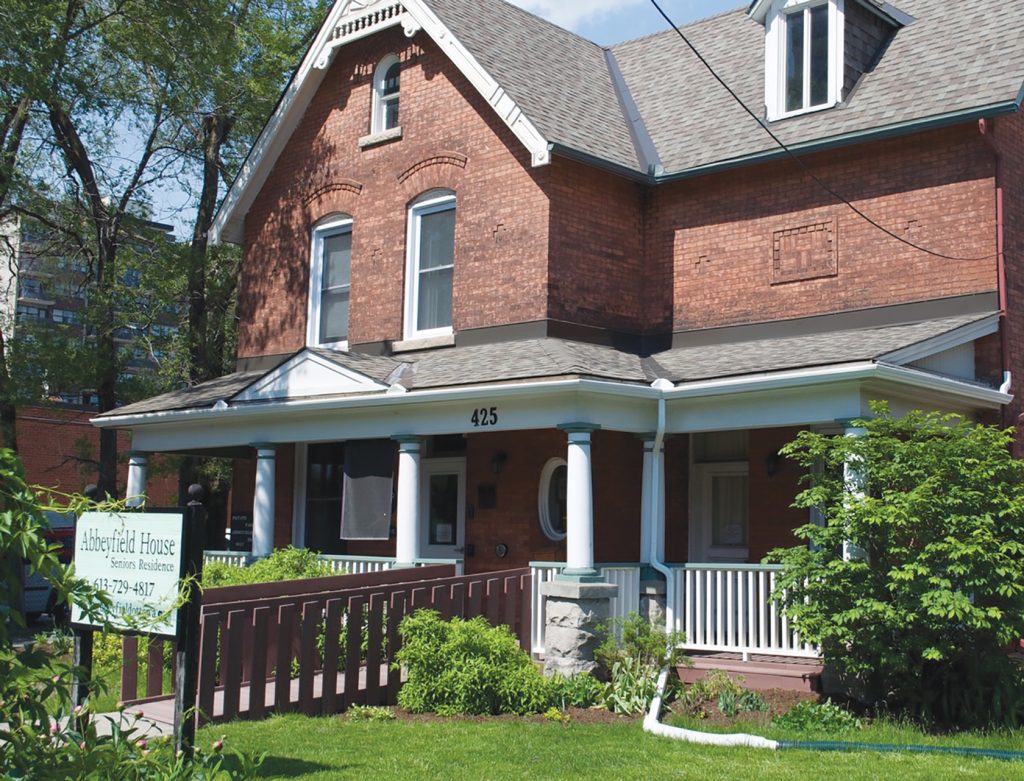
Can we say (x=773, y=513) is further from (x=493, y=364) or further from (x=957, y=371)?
(x=493, y=364)

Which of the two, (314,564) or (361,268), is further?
(361,268)

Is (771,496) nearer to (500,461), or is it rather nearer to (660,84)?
(500,461)

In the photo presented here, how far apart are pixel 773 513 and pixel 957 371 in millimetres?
2877

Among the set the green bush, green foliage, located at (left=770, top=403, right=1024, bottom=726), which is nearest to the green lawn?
green foliage, located at (left=770, top=403, right=1024, bottom=726)

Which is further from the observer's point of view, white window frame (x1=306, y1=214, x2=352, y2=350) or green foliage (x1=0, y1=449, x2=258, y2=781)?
white window frame (x1=306, y1=214, x2=352, y2=350)

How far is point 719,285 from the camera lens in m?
15.5

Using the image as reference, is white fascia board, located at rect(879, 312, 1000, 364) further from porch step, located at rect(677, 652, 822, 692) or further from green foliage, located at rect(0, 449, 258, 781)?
green foliage, located at rect(0, 449, 258, 781)

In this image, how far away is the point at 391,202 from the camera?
17359mm

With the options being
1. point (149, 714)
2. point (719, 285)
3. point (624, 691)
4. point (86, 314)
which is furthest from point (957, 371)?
point (86, 314)

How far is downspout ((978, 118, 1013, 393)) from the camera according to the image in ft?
43.1

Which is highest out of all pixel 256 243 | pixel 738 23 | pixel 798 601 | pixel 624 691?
pixel 738 23

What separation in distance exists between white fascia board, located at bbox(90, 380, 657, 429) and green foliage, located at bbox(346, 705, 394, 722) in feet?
12.7

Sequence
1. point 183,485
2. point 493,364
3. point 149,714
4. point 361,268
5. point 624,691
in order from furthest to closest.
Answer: point 183,485 < point 361,268 < point 493,364 < point 624,691 < point 149,714

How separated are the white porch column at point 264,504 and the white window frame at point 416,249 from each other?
8.58ft
